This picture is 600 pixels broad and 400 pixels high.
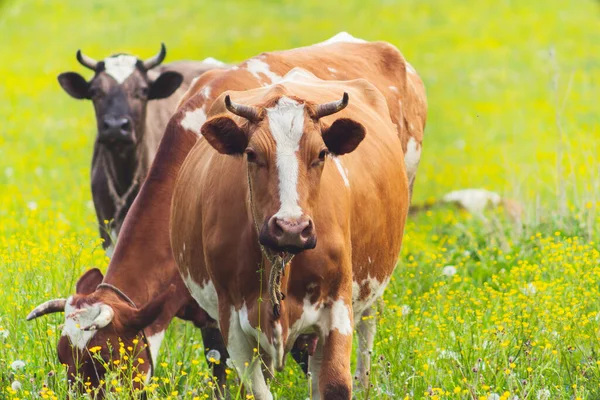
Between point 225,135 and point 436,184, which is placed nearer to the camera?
point 225,135

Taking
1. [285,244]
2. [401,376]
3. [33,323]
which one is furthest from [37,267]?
[285,244]

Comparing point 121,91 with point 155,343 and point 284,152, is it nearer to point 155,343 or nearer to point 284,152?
point 155,343

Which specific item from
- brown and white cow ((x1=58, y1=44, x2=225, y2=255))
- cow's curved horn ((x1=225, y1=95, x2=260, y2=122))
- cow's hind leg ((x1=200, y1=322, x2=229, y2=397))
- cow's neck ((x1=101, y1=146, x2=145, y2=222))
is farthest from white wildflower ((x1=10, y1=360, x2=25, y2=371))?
cow's neck ((x1=101, y1=146, x2=145, y2=222))

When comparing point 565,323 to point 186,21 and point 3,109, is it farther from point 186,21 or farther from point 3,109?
point 186,21

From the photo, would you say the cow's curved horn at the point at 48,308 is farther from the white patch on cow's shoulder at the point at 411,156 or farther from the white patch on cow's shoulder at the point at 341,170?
the white patch on cow's shoulder at the point at 411,156

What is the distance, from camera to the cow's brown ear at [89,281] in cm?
711

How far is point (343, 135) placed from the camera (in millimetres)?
5605

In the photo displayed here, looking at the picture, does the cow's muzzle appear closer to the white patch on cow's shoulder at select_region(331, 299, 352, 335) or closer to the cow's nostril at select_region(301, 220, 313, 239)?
the cow's nostril at select_region(301, 220, 313, 239)

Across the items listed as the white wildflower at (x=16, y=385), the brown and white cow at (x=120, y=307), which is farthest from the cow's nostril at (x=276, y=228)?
the white wildflower at (x=16, y=385)

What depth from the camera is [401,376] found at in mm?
6555

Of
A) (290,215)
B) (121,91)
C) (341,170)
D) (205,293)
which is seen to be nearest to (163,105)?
(121,91)

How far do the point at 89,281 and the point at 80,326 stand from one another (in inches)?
22.1

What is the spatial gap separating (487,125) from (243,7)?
12305 millimetres

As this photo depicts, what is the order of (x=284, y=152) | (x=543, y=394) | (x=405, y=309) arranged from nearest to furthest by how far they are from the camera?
(x=284, y=152)
(x=543, y=394)
(x=405, y=309)
